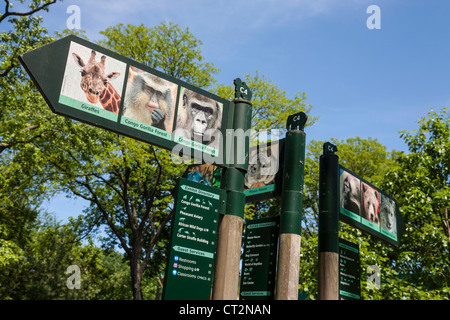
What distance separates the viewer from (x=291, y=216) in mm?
4535

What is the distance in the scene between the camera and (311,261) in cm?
1391

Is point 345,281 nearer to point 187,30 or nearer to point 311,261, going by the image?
point 311,261

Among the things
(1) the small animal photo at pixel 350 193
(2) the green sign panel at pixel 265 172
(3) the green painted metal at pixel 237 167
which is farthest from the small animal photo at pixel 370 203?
(3) the green painted metal at pixel 237 167

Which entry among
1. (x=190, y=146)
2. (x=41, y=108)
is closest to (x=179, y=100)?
(x=190, y=146)

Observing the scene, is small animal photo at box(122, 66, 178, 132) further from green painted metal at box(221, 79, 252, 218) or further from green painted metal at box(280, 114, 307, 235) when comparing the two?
green painted metal at box(280, 114, 307, 235)

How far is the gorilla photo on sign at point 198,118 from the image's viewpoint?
14.7 ft

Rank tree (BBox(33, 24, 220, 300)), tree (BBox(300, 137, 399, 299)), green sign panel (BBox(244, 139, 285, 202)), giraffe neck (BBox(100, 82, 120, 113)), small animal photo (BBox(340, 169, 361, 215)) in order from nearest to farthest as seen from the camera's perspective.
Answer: giraffe neck (BBox(100, 82, 120, 113)), green sign panel (BBox(244, 139, 285, 202)), small animal photo (BBox(340, 169, 361, 215)), tree (BBox(33, 24, 220, 300)), tree (BBox(300, 137, 399, 299))

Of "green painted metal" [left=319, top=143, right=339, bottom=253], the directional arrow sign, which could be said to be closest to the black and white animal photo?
the directional arrow sign

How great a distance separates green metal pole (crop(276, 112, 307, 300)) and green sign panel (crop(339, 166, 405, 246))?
1405 mm

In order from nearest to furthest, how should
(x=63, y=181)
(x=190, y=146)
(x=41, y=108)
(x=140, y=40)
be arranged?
(x=190, y=146) < (x=41, y=108) < (x=63, y=181) < (x=140, y=40)

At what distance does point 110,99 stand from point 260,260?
217 cm

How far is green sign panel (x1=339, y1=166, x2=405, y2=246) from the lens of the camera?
19.9 ft

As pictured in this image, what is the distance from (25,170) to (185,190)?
1901 cm

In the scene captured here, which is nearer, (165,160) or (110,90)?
(110,90)
